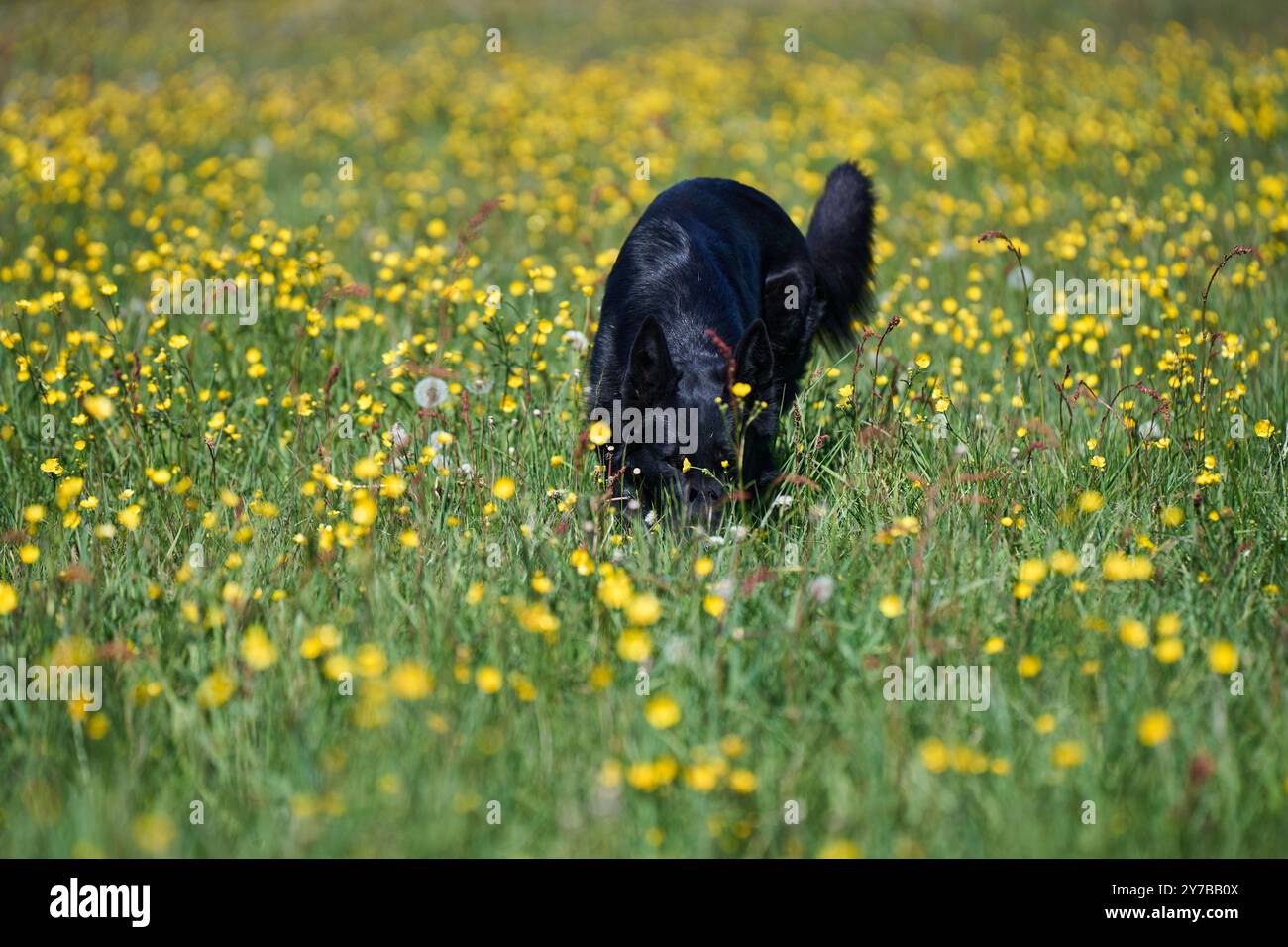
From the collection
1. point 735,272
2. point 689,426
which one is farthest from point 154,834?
point 735,272

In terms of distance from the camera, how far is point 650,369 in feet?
11.8

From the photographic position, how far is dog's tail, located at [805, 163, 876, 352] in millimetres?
5301

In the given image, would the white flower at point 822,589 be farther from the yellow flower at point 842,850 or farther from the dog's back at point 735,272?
the dog's back at point 735,272

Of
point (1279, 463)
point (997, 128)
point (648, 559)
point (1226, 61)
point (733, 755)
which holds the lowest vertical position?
point (733, 755)

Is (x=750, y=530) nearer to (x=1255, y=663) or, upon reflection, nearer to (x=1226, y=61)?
(x=1255, y=663)

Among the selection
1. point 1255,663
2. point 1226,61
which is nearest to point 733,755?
point 1255,663

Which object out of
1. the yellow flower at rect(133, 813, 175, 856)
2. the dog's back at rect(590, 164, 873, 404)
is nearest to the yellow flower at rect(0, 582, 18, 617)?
the yellow flower at rect(133, 813, 175, 856)

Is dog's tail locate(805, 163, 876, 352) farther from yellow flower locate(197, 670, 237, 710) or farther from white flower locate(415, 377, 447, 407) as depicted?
yellow flower locate(197, 670, 237, 710)

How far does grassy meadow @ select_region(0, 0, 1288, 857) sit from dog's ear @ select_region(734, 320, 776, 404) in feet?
0.97

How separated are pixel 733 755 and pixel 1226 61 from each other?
1072cm

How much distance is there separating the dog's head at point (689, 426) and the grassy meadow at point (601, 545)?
0.16 meters

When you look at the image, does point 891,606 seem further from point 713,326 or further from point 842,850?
point 713,326

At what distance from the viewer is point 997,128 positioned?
8.55 meters

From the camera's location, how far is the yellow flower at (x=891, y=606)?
2.61 metres
